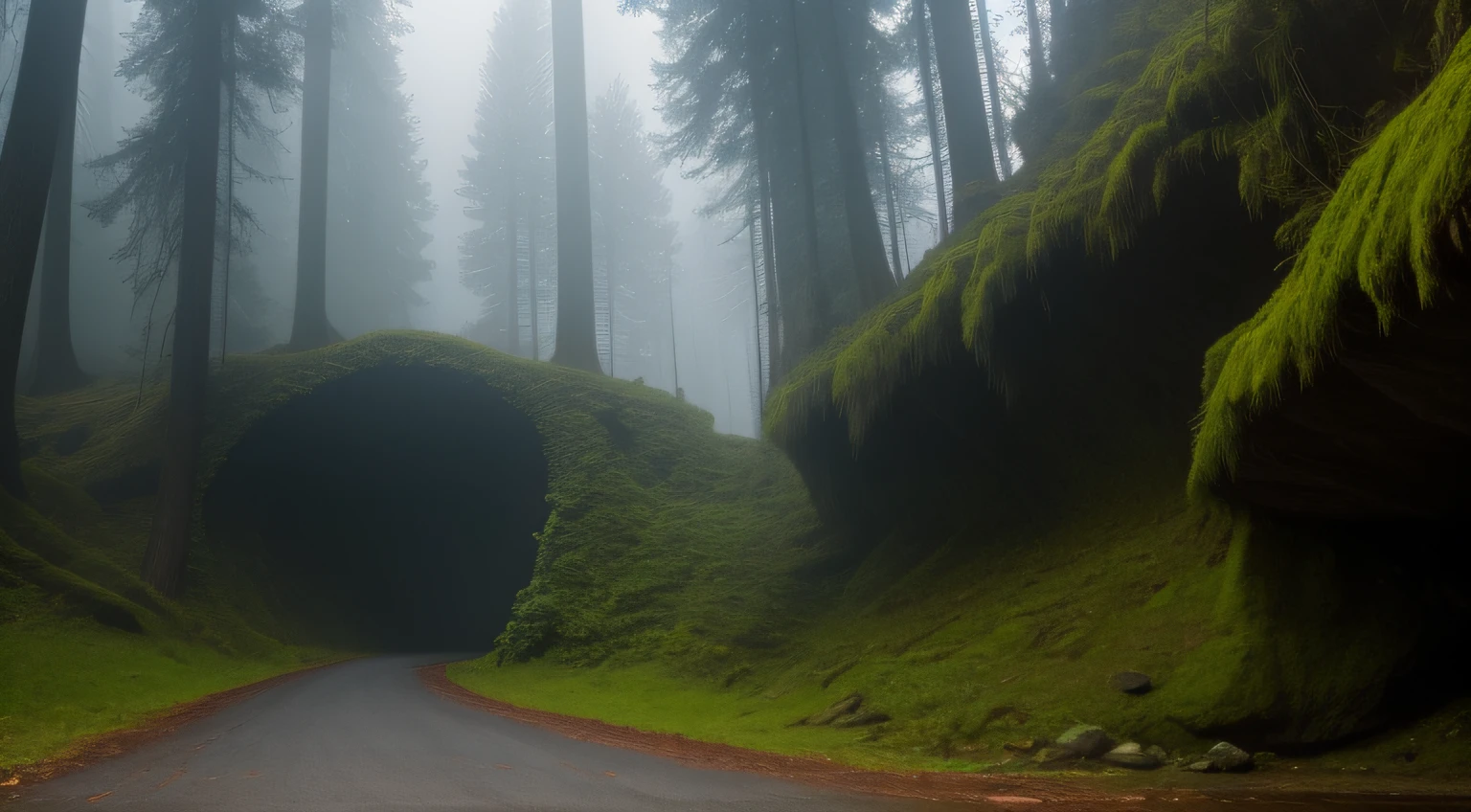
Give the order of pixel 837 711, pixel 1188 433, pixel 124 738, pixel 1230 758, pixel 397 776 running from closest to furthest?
pixel 1230 758 < pixel 397 776 < pixel 124 738 < pixel 837 711 < pixel 1188 433

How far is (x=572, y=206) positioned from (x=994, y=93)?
44.7 feet

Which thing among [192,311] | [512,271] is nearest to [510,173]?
[512,271]

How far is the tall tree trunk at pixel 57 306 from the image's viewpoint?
2364cm

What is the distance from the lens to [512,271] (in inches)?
1786

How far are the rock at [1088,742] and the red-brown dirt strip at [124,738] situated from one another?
27.6 feet

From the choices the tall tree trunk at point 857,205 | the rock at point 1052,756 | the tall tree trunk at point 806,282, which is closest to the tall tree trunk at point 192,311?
the tall tree trunk at point 806,282

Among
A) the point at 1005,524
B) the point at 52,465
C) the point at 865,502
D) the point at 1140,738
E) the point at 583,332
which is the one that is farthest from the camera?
the point at 583,332

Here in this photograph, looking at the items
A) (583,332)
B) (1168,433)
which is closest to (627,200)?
(583,332)

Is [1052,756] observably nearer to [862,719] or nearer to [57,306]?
[862,719]

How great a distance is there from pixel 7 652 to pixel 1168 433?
604 inches

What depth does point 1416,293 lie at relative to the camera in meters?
3.97

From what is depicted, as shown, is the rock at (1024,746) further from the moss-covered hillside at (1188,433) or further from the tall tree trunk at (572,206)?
the tall tree trunk at (572,206)

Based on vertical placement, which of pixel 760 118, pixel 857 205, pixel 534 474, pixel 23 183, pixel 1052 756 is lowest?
pixel 1052 756

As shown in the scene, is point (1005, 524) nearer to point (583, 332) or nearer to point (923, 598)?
point (923, 598)
